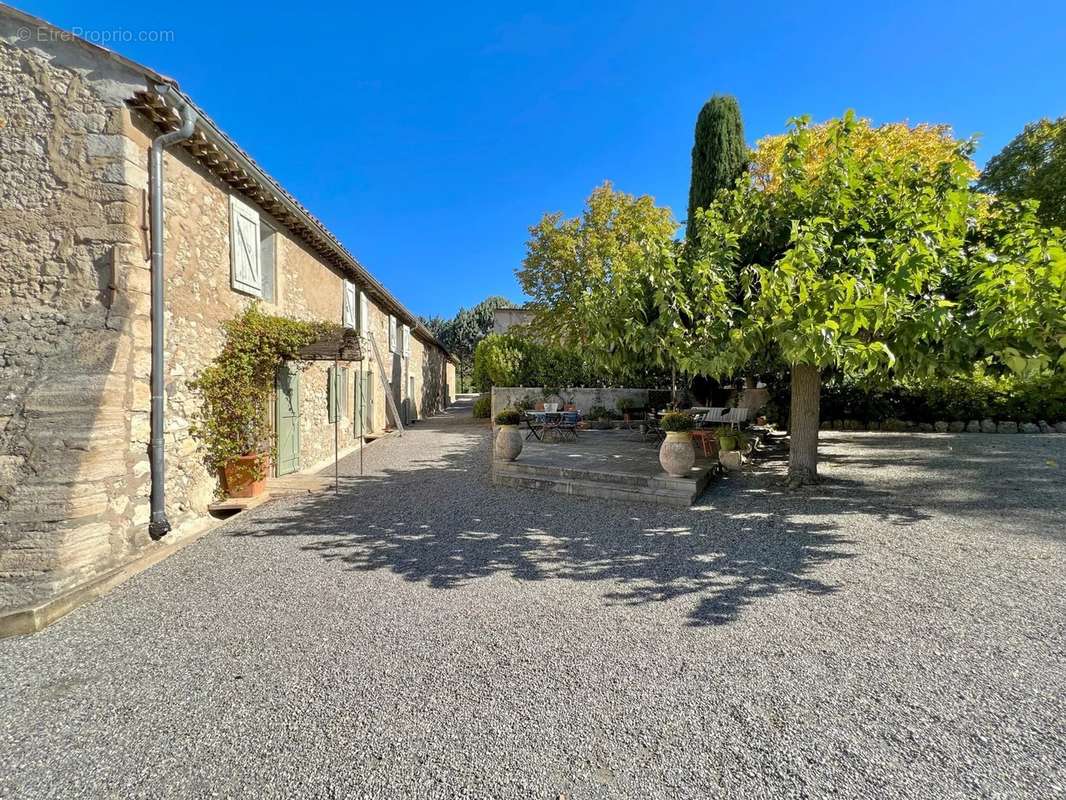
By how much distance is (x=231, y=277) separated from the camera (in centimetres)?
674

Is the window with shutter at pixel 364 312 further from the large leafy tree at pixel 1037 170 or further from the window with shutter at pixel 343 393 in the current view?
the large leafy tree at pixel 1037 170

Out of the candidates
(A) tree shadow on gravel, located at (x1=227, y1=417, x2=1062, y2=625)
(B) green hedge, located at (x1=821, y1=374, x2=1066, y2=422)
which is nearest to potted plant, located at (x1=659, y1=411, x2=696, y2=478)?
(A) tree shadow on gravel, located at (x1=227, y1=417, x2=1062, y2=625)

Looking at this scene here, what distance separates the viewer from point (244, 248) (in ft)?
23.1

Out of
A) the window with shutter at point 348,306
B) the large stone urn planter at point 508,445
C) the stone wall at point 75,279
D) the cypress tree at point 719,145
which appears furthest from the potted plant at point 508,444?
the cypress tree at point 719,145

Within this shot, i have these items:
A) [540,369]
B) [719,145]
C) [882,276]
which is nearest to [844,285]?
[882,276]

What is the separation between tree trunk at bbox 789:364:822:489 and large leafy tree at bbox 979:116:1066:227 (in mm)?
9050

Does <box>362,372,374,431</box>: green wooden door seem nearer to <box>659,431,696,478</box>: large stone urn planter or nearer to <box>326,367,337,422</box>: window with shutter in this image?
<box>326,367,337,422</box>: window with shutter

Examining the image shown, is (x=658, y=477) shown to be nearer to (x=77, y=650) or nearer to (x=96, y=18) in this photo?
(x=77, y=650)

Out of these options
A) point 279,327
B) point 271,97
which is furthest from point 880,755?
point 271,97

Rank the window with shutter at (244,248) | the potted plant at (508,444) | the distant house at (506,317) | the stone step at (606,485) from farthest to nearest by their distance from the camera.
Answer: the distant house at (506,317) → the potted plant at (508,444) → the window with shutter at (244,248) → the stone step at (606,485)

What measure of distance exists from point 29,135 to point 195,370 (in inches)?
107

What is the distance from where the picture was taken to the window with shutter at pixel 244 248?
6766 millimetres

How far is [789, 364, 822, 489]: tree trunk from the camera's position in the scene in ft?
23.7

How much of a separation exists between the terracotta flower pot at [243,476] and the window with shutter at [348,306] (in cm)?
544
